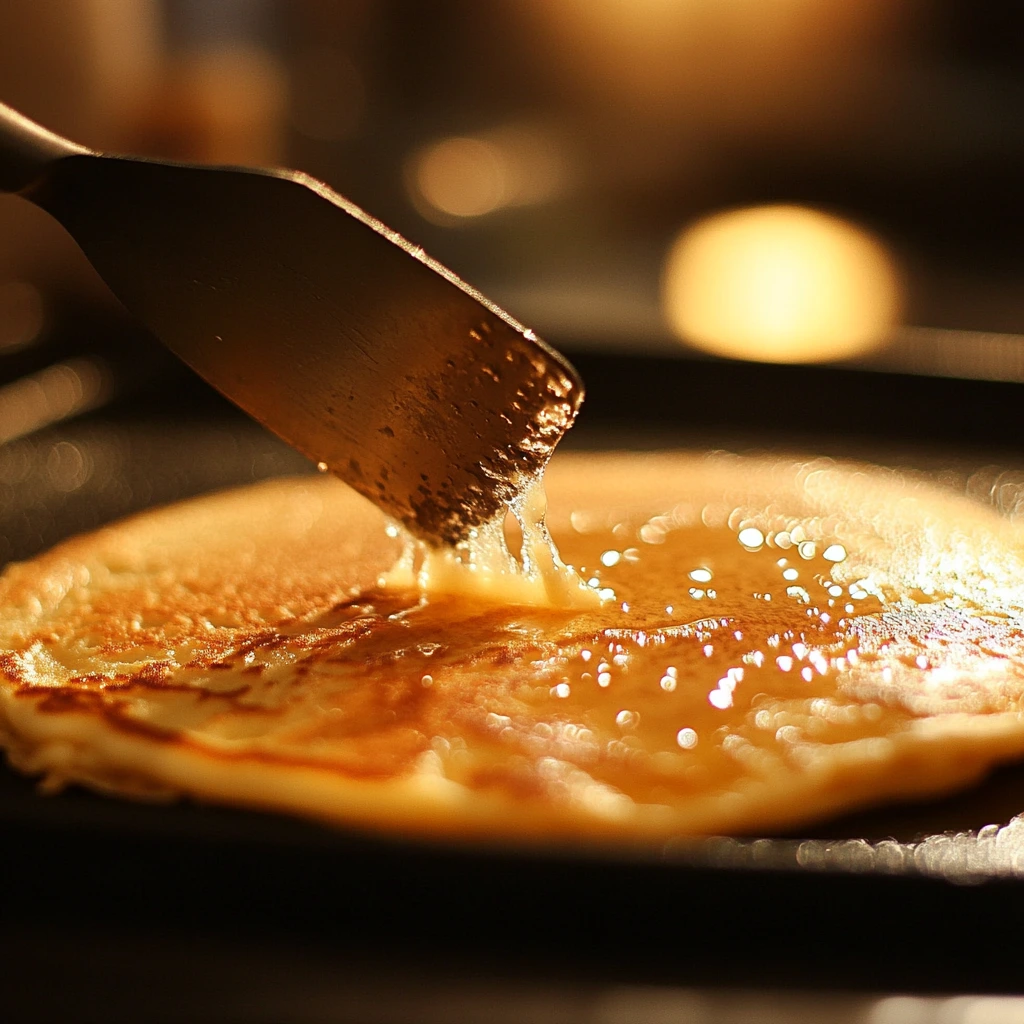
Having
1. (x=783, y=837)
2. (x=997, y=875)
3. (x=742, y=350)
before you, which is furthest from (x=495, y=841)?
(x=742, y=350)

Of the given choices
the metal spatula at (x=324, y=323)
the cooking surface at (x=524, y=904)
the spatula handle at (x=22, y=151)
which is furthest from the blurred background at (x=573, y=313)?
the spatula handle at (x=22, y=151)

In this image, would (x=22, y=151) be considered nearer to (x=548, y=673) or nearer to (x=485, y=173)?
(x=548, y=673)

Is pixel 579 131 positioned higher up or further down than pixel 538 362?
higher up

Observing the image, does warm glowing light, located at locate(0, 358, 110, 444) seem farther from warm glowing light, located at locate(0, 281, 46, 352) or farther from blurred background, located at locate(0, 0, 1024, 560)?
warm glowing light, located at locate(0, 281, 46, 352)

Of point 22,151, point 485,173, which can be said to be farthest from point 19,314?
point 485,173

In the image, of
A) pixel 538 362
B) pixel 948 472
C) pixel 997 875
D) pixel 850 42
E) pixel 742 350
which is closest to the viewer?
pixel 997 875

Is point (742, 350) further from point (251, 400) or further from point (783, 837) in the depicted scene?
point (783, 837)
